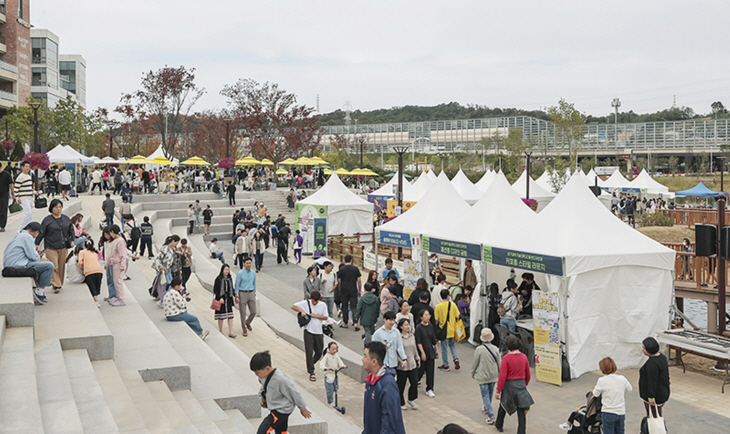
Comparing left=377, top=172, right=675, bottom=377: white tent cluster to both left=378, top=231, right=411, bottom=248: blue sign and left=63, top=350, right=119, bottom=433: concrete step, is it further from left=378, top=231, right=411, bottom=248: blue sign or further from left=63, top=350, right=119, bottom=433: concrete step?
left=63, top=350, right=119, bottom=433: concrete step

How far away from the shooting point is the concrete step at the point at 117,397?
6188 mm

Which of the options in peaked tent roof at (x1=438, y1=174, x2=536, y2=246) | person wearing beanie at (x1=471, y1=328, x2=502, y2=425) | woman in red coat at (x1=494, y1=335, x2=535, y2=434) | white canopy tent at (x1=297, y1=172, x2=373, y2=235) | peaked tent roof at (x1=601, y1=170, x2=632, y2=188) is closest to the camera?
woman in red coat at (x1=494, y1=335, x2=535, y2=434)

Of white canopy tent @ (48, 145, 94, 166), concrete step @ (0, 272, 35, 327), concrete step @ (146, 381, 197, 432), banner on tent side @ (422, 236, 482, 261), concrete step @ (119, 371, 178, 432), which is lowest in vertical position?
concrete step @ (146, 381, 197, 432)

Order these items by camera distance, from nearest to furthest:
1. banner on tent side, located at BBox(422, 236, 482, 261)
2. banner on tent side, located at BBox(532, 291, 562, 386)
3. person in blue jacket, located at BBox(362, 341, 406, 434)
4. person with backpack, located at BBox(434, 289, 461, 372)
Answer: person in blue jacket, located at BBox(362, 341, 406, 434) → person with backpack, located at BBox(434, 289, 461, 372) → banner on tent side, located at BBox(532, 291, 562, 386) → banner on tent side, located at BBox(422, 236, 482, 261)

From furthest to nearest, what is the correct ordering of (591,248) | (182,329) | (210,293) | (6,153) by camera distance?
1. (6,153)
2. (210,293)
3. (591,248)
4. (182,329)

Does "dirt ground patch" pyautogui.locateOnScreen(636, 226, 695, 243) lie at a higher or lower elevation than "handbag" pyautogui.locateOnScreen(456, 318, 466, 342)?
higher

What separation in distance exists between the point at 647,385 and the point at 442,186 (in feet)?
35.2

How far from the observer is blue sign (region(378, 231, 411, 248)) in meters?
16.8

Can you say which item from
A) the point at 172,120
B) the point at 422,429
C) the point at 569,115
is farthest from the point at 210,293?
the point at 569,115

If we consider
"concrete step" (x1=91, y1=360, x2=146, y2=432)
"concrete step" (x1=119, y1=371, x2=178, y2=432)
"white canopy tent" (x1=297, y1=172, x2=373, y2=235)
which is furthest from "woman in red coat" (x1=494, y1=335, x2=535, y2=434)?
"white canopy tent" (x1=297, y1=172, x2=373, y2=235)

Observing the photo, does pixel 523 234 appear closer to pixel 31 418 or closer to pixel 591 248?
pixel 591 248

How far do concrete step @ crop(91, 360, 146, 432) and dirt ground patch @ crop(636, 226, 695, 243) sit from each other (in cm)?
2076

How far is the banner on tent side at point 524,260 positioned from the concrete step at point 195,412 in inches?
278

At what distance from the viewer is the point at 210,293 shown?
1792 cm
